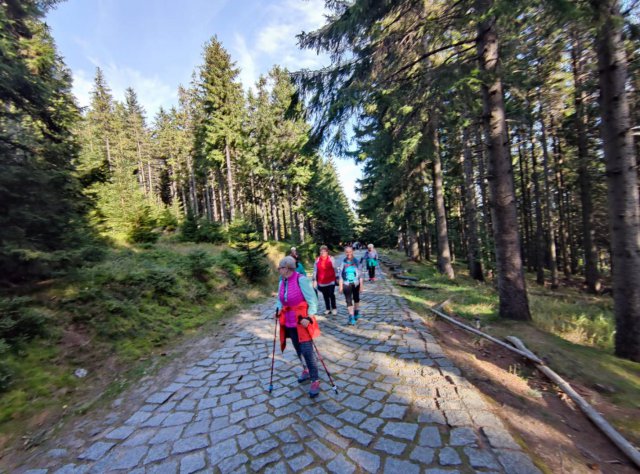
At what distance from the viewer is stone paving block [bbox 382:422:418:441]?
3.03 metres

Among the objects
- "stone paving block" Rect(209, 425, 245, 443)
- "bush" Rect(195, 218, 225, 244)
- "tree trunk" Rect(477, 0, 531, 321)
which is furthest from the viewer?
"bush" Rect(195, 218, 225, 244)

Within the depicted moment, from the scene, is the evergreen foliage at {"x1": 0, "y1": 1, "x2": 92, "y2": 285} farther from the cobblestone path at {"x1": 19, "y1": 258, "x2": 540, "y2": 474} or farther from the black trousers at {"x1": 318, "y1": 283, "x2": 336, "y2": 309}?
the black trousers at {"x1": 318, "y1": 283, "x2": 336, "y2": 309}

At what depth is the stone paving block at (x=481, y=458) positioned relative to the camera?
2.55m

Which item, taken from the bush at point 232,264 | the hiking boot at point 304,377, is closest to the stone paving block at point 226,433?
the hiking boot at point 304,377

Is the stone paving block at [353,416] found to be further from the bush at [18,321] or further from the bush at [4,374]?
the bush at [18,321]

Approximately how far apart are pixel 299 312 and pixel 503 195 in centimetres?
578

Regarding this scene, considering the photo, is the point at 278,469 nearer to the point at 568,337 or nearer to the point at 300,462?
the point at 300,462

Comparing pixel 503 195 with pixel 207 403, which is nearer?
pixel 207 403

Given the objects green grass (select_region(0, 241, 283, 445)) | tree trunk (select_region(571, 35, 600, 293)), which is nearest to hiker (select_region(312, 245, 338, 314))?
green grass (select_region(0, 241, 283, 445))

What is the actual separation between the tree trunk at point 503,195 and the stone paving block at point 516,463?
4.84m

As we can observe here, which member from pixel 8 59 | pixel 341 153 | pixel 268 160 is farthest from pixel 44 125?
pixel 268 160

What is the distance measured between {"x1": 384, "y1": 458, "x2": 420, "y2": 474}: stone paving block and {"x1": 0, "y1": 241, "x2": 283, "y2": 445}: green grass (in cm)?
442

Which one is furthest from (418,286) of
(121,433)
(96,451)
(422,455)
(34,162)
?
(34,162)

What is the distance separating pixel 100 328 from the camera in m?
5.80
